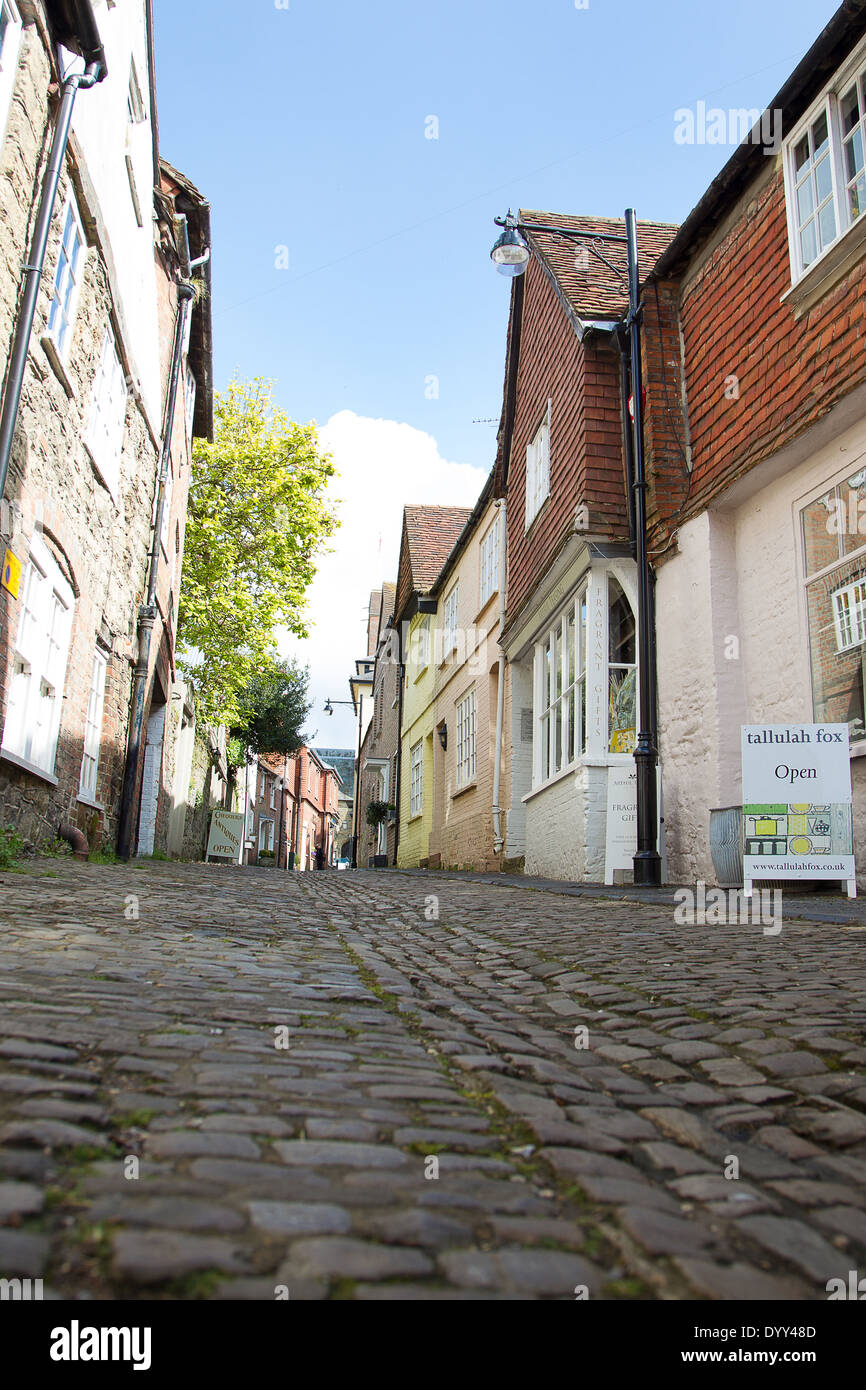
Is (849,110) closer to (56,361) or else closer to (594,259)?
(594,259)

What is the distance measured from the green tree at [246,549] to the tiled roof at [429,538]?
8.34ft

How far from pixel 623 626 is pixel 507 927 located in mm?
6162

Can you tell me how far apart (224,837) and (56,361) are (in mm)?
17925

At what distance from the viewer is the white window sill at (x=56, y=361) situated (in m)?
7.30

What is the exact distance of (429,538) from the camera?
24219 millimetres

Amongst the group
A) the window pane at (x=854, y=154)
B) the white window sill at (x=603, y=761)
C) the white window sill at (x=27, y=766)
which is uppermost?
the window pane at (x=854, y=154)

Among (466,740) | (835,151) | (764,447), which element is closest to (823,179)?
(835,151)

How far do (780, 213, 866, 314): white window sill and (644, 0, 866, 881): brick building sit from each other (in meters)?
0.01

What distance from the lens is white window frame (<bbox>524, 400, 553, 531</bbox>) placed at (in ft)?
39.7

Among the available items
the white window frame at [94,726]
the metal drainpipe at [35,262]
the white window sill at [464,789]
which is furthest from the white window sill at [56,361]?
the white window sill at [464,789]

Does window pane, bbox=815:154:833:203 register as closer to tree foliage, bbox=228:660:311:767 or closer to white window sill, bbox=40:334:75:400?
white window sill, bbox=40:334:75:400

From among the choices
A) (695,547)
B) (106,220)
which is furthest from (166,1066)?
(106,220)

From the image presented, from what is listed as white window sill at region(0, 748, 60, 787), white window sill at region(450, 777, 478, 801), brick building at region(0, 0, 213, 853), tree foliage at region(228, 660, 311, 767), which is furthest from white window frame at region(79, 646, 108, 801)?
tree foliage at region(228, 660, 311, 767)

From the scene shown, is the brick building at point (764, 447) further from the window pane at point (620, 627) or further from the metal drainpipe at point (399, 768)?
the metal drainpipe at point (399, 768)
